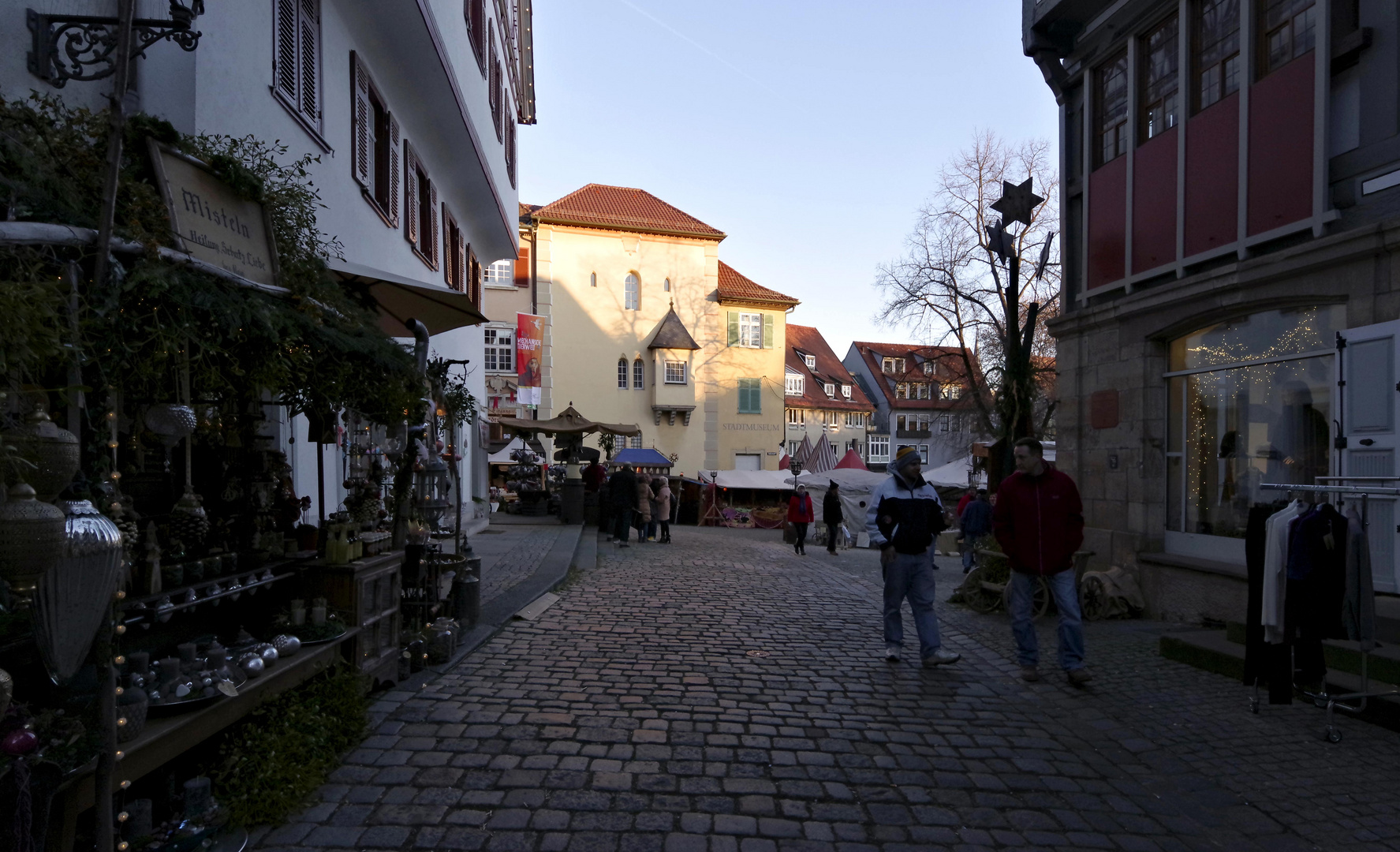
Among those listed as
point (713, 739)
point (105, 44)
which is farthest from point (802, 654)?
point (105, 44)

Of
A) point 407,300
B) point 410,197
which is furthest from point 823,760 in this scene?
point 410,197

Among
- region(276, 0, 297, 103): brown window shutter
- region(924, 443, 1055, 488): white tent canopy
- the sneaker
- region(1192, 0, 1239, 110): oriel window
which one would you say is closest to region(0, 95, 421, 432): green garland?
region(276, 0, 297, 103): brown window shutter

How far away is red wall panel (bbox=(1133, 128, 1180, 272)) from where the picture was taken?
10.1 metres

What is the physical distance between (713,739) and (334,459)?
6105mm

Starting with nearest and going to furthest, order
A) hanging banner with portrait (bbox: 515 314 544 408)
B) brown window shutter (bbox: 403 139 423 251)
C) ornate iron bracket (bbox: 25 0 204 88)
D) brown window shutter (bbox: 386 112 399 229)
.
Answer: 1. ornate iron bracket (bbox: 25 0 204 88)
2. brown window shutter (bbox: 386 112 399 229)
3. brown window shutter (bbox: 403 139 423 251)
4. hanging banner with portrait (bbox: 515 314 544 408)

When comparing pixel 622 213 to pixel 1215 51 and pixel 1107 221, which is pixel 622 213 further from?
pixel 1215 51

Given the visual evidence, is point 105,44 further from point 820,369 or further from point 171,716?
point 820,369

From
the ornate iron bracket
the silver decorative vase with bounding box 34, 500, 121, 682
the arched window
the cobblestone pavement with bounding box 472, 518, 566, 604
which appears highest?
the arched window

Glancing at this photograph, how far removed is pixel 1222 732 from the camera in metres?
5.70

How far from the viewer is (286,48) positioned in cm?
777

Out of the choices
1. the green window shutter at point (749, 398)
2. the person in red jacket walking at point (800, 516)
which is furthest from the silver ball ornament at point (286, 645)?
the green window shutter at point (749, 398)

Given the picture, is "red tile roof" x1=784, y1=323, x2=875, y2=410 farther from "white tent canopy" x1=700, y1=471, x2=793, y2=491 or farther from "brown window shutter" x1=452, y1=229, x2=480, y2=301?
"brown window shutter" x1=452, y1=229, x2=480, y2=301

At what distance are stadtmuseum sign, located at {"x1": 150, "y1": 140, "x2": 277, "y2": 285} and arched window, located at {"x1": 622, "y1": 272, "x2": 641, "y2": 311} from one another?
37.7m

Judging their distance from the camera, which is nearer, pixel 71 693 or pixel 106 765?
pixel 106 765
